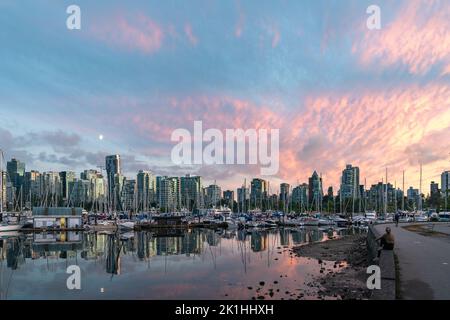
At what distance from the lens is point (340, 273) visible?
36750 millimetres

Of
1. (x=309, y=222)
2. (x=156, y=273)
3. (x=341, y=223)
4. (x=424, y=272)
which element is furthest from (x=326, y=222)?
(x=424, y=272)

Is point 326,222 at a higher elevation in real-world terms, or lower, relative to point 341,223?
higher

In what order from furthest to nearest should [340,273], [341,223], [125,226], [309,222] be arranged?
[309,222] < [341,223] < [125,226] < [340,273]

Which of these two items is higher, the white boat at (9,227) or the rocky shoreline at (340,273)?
the rocky shoreline at (340,273)

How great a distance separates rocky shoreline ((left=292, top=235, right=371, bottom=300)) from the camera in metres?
27.5

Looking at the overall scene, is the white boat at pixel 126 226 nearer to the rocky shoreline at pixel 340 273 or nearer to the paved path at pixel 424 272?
the rocky shoreline at pixel 340 273

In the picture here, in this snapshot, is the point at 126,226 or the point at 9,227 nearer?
the point at 9,227

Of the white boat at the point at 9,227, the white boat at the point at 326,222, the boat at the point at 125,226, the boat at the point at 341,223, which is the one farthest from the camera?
the white boat at the point at 326,222

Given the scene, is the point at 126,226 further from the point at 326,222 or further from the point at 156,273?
the point at 156,273

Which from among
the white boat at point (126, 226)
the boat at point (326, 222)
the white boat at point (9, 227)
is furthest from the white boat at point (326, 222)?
the white boat at point (9, 227)

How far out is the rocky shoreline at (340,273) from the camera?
27.5 m

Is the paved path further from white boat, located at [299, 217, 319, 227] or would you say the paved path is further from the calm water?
white boat, located at [299, 217, 319, 227]

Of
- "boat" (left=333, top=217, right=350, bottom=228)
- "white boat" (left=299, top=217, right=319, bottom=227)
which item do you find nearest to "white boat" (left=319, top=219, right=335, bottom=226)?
"white boat" (left=299, top=217, right=319, bottom=227)
